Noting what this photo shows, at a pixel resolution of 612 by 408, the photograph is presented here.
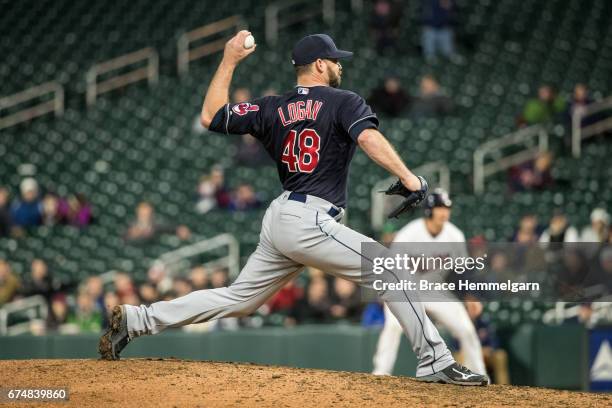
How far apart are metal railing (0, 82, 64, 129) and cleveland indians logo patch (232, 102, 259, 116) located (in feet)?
43.3

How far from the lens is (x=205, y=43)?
20.3 meters

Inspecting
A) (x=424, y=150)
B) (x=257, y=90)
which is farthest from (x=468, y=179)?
(x=257, y=90)

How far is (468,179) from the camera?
16.1 m

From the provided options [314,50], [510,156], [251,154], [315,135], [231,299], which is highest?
[251,154]

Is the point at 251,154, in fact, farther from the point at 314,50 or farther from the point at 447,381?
the point at 447,381

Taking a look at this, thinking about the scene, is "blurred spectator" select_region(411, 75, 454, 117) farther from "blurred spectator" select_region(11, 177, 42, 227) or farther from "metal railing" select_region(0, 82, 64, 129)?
"metal railing" select_region(0, 82, 64, 129)

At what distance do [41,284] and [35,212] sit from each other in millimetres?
2269

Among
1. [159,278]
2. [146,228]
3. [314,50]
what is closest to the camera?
[314,50]

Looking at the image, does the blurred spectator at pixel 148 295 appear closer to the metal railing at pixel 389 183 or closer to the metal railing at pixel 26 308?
the metal railing at pixel 26 308

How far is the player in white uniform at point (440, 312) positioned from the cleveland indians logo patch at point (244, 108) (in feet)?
9.65

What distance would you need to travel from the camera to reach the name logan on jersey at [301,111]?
6188 millimetres

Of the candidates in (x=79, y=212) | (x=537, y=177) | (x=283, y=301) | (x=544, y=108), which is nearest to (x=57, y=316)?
(x=283, y=301)

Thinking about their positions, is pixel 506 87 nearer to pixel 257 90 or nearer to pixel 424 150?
pixel 424 150

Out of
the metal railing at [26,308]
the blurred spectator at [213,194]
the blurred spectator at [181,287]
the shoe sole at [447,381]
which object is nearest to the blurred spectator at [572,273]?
the blurred spectator at [181,287]
